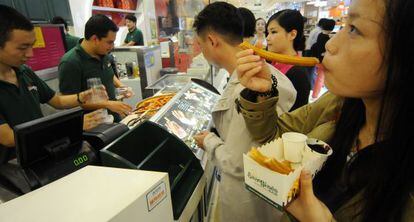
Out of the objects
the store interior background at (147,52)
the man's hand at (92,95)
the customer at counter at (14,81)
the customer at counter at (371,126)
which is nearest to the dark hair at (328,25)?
the store interior background at (147,52)

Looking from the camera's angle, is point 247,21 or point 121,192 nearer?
point 121,192

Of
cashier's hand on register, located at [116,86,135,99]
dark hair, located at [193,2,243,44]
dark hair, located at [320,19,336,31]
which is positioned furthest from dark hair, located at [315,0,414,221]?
dark hair, located at [320,19,336,31]

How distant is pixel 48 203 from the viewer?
2.05ft

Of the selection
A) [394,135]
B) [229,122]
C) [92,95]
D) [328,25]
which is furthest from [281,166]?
[328,25]

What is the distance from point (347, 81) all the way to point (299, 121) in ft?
1.43

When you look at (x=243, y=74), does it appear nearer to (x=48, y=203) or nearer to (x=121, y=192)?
(x=121, y=192)

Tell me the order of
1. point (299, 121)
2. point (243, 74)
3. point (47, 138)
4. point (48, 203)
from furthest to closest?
point (299, 121), point (243, 74), point (47, 138), point (48, 203)

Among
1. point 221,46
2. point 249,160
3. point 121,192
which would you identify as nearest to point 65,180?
point 121,192

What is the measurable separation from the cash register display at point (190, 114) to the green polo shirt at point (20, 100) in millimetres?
1067

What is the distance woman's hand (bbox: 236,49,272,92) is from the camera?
0.92 meters

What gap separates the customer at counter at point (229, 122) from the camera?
1.16 m

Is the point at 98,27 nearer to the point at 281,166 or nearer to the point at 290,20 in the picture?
the point at 290,20

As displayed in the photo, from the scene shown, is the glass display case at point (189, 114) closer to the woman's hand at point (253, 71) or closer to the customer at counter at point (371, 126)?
the woman's hand at point (253, 71)

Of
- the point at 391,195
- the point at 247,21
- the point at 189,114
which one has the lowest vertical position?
the point at 189,114
